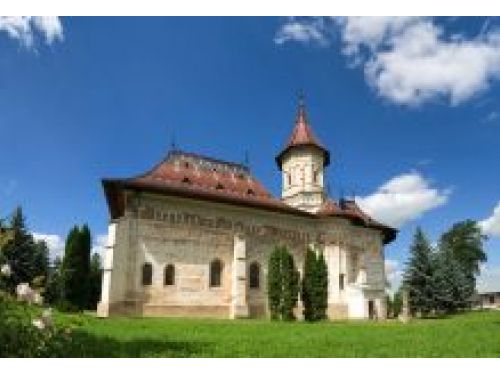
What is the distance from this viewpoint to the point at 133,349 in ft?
36.7

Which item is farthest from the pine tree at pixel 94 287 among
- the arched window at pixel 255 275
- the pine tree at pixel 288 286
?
the pine tree at pixel 288 286

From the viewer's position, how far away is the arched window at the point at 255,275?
112 feet

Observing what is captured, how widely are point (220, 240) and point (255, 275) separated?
127 inches

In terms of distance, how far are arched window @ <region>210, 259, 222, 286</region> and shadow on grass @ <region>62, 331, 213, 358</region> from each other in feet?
63.6

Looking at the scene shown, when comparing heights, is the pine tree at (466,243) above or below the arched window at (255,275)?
above

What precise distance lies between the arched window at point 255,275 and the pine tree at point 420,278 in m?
14.4

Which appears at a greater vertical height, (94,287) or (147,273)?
(147,273)

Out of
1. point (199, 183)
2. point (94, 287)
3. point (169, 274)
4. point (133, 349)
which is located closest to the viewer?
point (133, 349)

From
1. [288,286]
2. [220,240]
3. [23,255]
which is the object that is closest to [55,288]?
[23,255]

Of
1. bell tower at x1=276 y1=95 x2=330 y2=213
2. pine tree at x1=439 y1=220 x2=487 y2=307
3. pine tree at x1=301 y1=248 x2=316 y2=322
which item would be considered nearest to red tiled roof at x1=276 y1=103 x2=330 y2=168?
bell tower at x1=276 y1=95 x2=330 y2=213

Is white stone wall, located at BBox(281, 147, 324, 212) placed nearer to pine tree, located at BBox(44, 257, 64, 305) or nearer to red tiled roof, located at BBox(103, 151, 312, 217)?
red tiled roof, located at BBox(103, 151, 312, 217)

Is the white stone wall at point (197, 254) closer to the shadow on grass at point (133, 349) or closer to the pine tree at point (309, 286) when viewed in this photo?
the pine tree at point (309, 286)

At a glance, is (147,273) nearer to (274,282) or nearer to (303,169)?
(274,282)

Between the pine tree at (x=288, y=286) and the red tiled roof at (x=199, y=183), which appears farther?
the red tiled roof at (x=199, y=183)
